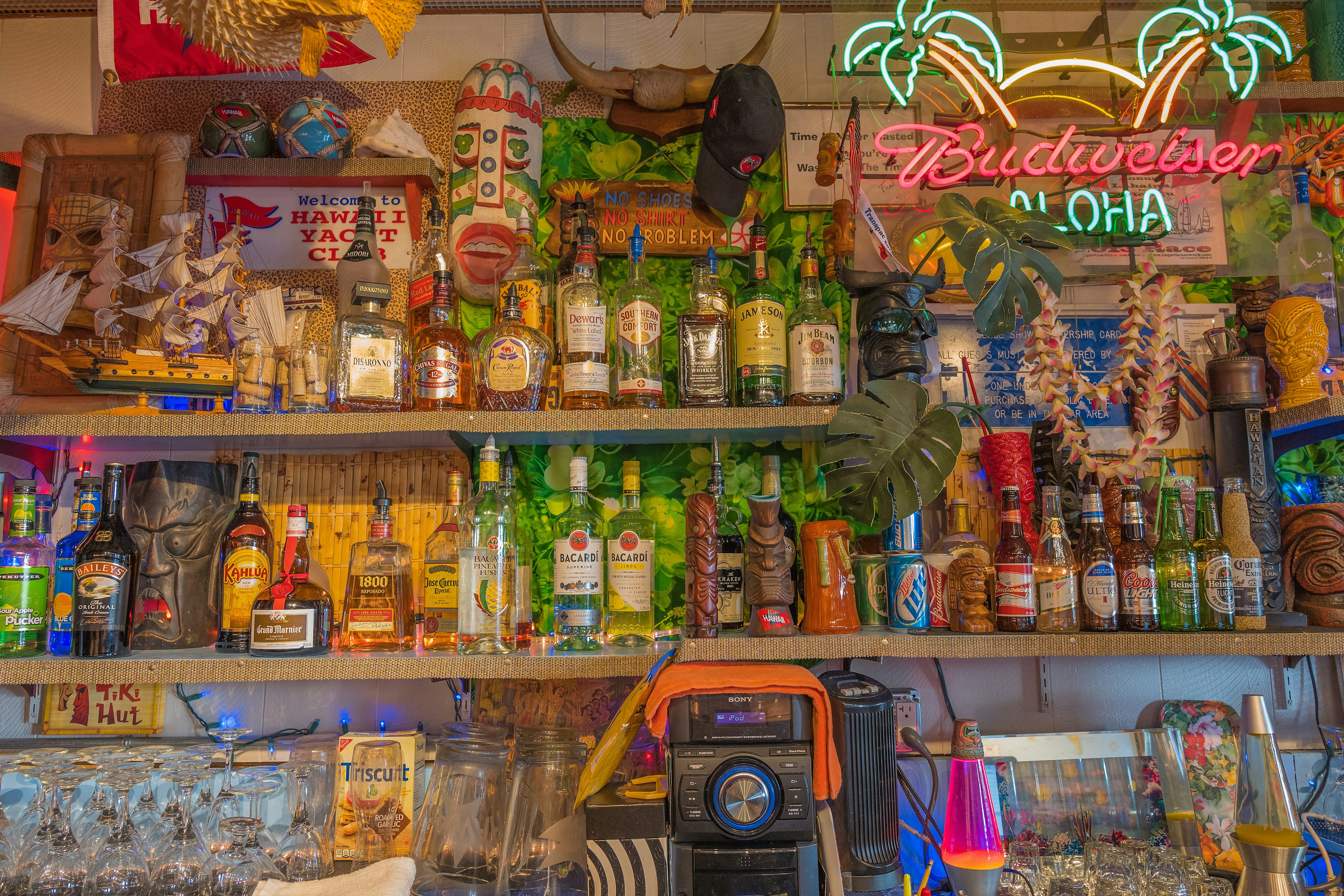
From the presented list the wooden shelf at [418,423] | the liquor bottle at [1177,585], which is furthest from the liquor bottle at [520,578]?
the liquor bottle at [1177,585]

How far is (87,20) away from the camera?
2.21 meters

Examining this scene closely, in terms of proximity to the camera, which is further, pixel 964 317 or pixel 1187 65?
pixel 964 317

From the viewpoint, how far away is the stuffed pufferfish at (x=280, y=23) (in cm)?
159

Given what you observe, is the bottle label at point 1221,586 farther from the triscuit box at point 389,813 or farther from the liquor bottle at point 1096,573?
the triscuit box at point 389,813

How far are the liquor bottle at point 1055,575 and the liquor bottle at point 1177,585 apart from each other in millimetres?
188

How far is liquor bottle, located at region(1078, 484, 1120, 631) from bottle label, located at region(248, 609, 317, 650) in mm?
1633

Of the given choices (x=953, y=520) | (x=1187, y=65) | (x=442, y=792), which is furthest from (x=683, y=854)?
(x=1187, y=65)

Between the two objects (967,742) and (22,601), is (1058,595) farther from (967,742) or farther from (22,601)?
(22,601)

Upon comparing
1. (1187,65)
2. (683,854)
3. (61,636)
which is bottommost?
(683,854)

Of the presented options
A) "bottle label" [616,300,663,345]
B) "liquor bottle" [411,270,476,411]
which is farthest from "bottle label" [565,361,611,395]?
"liquor bottle" [411,270,476,411]

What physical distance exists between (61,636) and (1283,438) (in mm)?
2820

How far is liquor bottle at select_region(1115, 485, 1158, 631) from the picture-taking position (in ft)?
5.49

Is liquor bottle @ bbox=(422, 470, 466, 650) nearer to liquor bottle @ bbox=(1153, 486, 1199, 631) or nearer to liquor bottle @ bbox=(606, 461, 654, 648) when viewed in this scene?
liquor bottle @ bbox=(606, 461, 654, 648)

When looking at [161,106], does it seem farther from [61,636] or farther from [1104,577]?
[1104,577]
